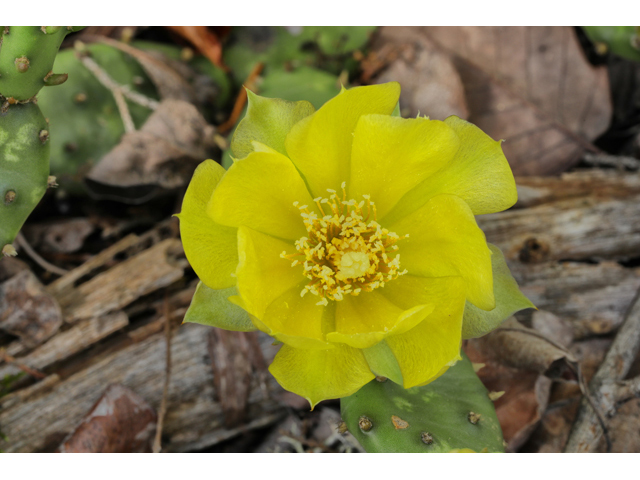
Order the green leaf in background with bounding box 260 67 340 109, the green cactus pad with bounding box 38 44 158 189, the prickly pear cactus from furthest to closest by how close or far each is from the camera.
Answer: the green leaf in background with bounding box 260 67 340 109 → the green cactus pad with bounding box 38 44 158 189 → the prickly pear cactus

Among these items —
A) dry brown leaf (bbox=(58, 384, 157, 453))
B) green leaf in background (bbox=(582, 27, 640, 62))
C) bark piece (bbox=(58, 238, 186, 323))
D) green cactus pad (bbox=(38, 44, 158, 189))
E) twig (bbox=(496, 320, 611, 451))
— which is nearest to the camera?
twig (bbox=(496, 320, 611, 451))

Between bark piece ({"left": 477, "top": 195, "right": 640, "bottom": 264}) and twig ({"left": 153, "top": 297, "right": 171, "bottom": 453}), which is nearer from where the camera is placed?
twig ({"left": 153, "top": 297, "right": 171, "bottom": 453})

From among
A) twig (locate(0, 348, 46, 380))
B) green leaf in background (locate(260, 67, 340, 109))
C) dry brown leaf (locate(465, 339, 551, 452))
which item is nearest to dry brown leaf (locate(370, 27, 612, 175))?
green leaf in background (locate(260, 67, 340, 109))

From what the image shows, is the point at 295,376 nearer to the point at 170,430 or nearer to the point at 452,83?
the point at 170,430

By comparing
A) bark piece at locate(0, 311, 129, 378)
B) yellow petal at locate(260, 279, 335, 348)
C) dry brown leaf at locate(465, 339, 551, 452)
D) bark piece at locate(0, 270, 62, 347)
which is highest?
yellow petal at locate(260, 279, 335, 348)

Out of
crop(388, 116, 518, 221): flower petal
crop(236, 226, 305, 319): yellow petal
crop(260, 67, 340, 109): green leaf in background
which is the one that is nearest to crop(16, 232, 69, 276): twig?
crop(236, 226, 305, 319): yellow petal

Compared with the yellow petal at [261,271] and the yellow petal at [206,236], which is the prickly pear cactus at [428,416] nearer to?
the yellow petal at [261,271]

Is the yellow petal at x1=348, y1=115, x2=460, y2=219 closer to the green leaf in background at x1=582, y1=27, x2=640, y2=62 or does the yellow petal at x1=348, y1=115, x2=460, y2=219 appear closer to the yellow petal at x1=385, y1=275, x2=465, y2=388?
the yellow petal at x1=385, y1=275, x2=465, y2=388

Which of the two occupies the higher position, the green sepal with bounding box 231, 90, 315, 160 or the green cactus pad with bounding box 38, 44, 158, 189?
the green sepal with bounding box 231, 90, 315, 160
